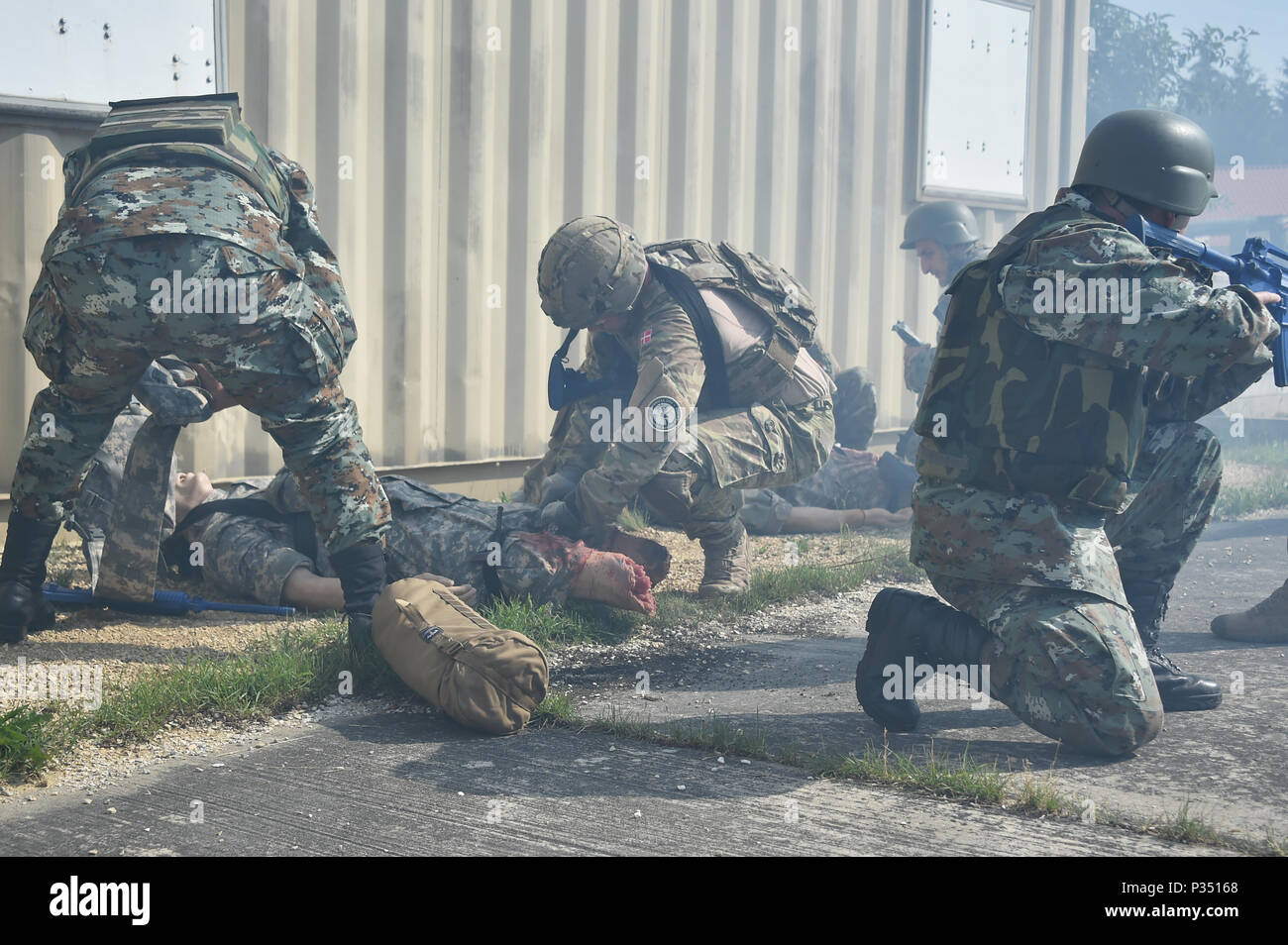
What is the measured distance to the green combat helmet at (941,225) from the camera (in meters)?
7.70

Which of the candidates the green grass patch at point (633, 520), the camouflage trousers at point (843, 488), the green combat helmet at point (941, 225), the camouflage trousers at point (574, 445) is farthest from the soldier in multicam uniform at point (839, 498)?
the green combat helmet at point (941, 225)

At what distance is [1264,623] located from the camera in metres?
4.21

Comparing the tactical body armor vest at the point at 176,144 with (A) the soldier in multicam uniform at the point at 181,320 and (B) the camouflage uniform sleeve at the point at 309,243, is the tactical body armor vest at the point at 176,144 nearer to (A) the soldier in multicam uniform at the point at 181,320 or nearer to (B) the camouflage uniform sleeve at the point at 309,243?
(A) the soldier in multicam uniform at the point at 181,320

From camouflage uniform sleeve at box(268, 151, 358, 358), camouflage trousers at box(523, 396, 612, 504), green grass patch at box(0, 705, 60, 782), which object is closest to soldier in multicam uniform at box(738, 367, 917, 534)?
camouflage trousers at box(523, 396, 612, 504)

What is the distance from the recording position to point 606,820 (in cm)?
252

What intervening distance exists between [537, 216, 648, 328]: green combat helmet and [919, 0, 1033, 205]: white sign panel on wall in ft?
16.7

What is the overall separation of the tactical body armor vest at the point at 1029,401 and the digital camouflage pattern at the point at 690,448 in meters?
Result: 1.32

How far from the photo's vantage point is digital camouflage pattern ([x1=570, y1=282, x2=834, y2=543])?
4316mm

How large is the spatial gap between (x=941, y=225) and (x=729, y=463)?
3827mm

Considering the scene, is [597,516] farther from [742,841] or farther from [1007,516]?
[742,841]

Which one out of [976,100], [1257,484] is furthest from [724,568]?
[976,100]

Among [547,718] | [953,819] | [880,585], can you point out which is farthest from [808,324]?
[953,819]

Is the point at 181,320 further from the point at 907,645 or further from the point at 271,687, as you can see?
the point at 907,645

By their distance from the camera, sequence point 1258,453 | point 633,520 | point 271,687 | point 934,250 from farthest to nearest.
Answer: point 1258,453 → point 934,250 → point 633,520 → point 271,687
